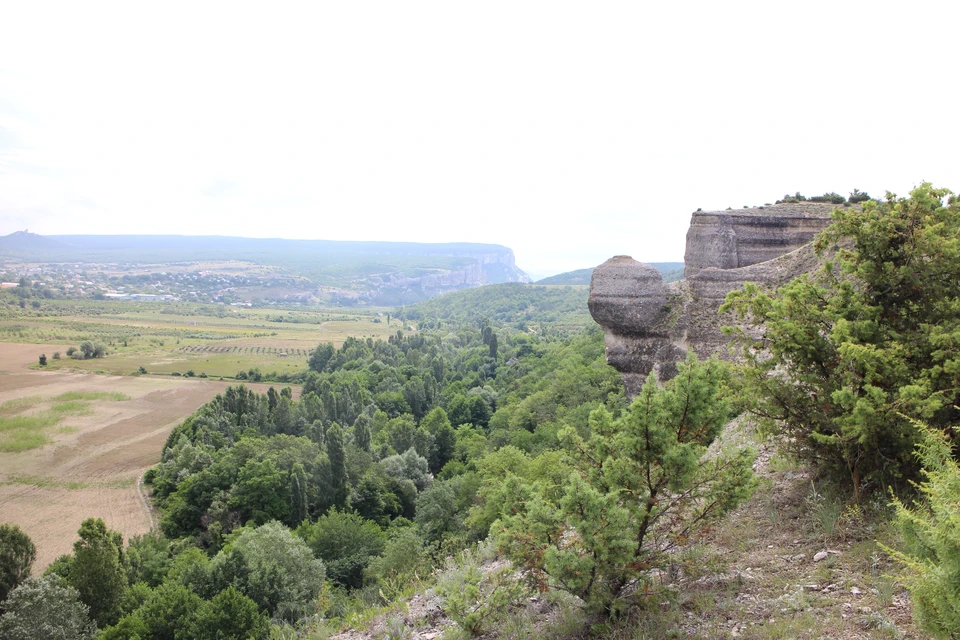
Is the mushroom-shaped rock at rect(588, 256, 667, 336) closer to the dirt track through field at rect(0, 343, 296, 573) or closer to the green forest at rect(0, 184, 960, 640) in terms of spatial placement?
the green forest at rect(0, 184, 960, 640)

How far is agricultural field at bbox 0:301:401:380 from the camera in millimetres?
97812

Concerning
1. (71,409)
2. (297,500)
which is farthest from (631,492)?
(71,409)

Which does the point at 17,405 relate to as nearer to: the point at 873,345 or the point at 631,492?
the point at 631,492

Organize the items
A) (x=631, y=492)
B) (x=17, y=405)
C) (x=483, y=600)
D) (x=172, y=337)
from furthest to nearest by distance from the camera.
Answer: (x=172, y=337)
(x=17, y=405)
(x=483, y=600)
(x=631, y=492)

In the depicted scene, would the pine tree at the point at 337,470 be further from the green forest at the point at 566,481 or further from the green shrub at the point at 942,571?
the green shrub at the point at 942,571

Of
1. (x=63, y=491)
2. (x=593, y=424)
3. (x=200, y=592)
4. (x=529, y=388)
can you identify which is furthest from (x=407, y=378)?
(x=593, y=424)

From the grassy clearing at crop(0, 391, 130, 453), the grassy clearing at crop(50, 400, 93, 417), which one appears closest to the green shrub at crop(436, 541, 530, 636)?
the grassy clearing at crop(0, 391, 130, 453)

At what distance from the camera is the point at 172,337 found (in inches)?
5428

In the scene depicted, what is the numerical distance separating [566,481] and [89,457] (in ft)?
184

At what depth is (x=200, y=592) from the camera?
23.5 metres

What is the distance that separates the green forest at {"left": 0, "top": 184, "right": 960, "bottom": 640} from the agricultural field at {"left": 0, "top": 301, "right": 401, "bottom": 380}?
52703 millimetres

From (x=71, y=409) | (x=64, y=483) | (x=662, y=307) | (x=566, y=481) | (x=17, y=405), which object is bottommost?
(x=64, y=483)

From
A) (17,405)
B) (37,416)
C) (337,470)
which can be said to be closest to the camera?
(337,470)

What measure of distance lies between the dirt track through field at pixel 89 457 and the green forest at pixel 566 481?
11.7ft
